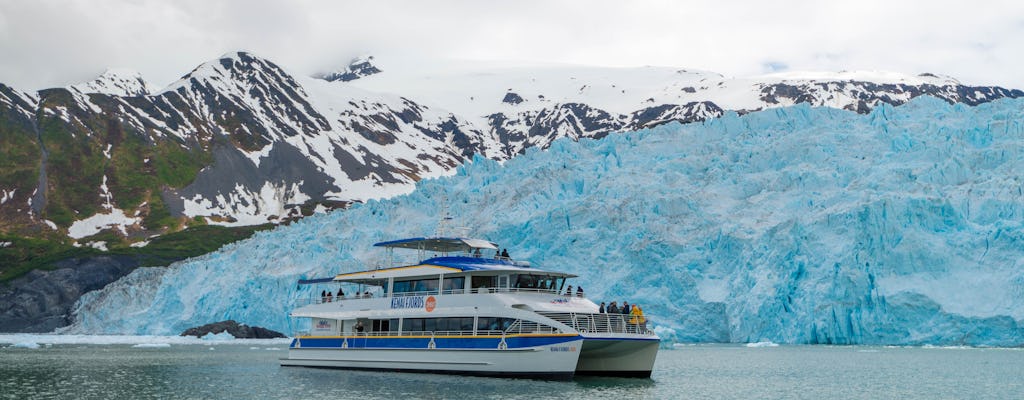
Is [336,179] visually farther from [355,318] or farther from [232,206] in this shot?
[355,318]

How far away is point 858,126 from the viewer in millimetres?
61344

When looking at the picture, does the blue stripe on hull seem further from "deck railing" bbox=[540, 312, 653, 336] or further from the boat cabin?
the boat cabin

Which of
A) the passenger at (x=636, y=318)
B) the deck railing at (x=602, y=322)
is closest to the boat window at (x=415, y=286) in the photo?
the deck railing at (x=602, y=322)

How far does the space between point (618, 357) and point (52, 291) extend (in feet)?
297

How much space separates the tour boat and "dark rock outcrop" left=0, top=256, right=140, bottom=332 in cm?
7446

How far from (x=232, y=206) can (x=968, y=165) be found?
119 metres

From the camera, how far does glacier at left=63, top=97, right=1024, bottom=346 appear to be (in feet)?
155

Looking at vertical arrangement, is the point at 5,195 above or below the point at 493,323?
below

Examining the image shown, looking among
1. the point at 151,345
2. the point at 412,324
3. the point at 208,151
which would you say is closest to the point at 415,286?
the point at 412,324

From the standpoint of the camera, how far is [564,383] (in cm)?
2684

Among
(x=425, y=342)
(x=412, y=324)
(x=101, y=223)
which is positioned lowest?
(x=101, y=223)

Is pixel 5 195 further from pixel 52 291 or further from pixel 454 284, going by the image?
pixel 454 284

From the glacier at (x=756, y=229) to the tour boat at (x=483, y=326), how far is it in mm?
19961

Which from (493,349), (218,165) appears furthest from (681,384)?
(218,165)
